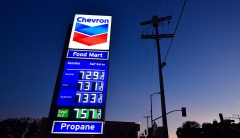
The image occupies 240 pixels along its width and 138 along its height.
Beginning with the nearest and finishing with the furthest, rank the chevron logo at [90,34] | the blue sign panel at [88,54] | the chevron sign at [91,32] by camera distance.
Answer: the blue sign panel at [88,54]
the chevron sign at [91,32]
the chevron logo at [90,34]

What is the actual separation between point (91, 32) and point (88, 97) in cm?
753

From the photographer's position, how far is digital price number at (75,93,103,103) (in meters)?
12.3

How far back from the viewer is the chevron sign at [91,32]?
51.6ft

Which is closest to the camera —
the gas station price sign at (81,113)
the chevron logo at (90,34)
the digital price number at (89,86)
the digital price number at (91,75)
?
the gas station price sign at (81,113)

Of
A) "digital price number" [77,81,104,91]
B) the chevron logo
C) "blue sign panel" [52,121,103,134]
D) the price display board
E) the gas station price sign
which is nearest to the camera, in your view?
"blue sign panel" [52,121,103,134]

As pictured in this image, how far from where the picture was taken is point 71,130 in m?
11.4

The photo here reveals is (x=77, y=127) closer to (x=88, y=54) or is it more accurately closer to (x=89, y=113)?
(x=89, y=113)

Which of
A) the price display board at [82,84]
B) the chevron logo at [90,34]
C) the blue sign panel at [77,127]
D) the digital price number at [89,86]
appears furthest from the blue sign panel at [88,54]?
the blue sign panel at [77,127]

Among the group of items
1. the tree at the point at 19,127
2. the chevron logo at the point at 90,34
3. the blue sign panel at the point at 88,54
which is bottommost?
the tree at the point at 19,127

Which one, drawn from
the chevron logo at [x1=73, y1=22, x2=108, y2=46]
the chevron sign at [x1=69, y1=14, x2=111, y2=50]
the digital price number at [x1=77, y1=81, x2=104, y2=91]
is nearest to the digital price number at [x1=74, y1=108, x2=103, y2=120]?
the digital price number at [x1=77, y1=81, x2=104, y2=91]

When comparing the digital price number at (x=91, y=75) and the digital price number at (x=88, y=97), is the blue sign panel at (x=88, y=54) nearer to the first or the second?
the digital price number at (x=91, y=75)

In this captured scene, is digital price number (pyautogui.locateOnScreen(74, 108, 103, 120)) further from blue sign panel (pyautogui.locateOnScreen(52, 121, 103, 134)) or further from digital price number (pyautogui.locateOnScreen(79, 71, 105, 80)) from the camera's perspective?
digital price number (pyautogui.locateOnScreen(79, 71, 105, 80))

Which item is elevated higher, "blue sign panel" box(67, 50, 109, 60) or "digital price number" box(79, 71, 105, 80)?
"blue sign panel" box(67, 50, 109, 60)

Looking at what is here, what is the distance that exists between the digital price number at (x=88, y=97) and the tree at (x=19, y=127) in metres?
77.1
